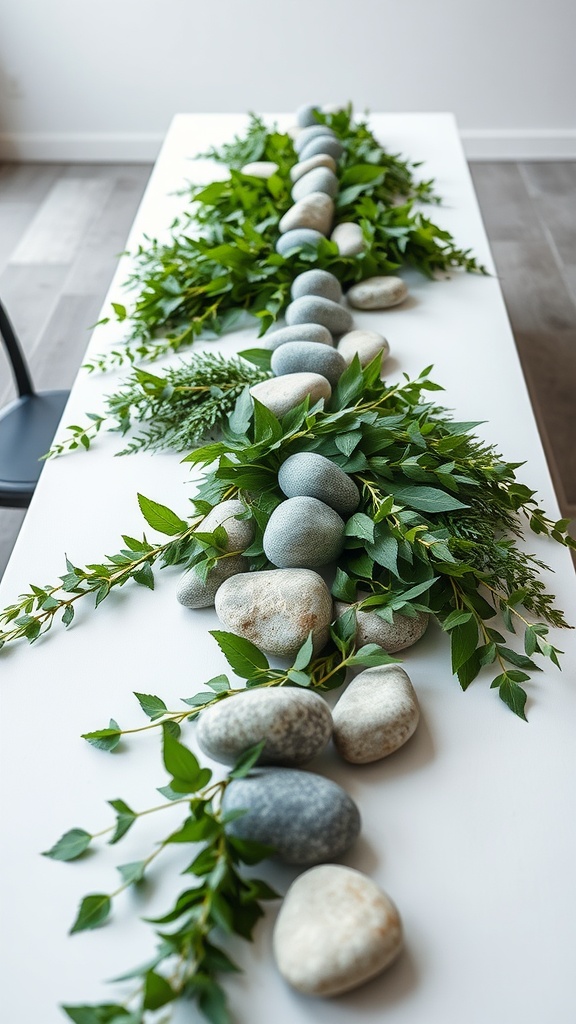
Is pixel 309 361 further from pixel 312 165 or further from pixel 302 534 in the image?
pixel 312 165

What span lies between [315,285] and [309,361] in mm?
292

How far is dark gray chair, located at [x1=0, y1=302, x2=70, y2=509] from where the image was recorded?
1684 millimetres

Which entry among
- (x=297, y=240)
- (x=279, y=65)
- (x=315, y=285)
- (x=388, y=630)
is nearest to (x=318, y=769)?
(x=388, y=630)

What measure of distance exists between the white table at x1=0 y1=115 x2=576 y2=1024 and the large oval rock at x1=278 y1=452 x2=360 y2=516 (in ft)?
0.56

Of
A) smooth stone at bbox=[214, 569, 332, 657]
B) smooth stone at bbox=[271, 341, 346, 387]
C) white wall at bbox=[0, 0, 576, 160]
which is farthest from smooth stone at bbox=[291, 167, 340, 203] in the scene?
white wall at bbox=[0, 0, 576, 160]

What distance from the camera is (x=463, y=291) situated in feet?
5.46

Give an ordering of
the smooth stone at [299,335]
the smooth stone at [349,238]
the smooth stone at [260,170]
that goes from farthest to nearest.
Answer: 1. the smooth stone at [260,170]
2. the smooth stone at [349,238]
3. the smooth stone at [299,335]

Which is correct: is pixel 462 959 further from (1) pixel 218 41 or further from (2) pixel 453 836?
(1) pixel 218 41

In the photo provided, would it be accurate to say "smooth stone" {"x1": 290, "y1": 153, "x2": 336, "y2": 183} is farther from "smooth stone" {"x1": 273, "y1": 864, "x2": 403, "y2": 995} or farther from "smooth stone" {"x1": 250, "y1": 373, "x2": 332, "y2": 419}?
"smooth stone" {"x1": 273, "y1": 864, "x2": 403, "y2": 995}

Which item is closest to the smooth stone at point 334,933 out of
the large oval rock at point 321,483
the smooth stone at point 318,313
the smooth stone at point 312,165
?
the large oval rock at point 321,483

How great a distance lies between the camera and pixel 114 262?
3379 mm

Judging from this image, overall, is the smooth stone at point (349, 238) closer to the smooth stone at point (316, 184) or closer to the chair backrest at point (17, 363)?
the smooth stone at point (316, 184)

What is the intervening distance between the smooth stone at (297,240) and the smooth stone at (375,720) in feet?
3.06

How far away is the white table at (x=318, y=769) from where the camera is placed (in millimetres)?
703
